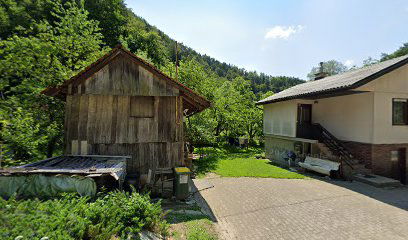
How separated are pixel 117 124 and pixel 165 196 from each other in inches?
153

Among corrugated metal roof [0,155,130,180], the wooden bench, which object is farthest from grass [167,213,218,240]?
the wooden bench

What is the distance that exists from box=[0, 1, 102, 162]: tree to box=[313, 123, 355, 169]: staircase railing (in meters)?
17.4

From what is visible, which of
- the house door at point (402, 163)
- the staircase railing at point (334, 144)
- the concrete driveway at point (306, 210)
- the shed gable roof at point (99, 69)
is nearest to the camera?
the concrete driveway at point (306, 210)

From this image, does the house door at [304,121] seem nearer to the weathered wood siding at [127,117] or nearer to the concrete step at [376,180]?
the concrete step at [376,180]

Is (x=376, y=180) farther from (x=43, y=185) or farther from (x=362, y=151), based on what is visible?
(x=43, y=185)

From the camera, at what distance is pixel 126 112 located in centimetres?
891

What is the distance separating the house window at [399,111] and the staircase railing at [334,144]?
3452mm

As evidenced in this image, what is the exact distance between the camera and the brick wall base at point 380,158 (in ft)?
42.6

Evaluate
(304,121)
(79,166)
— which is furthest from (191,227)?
(304,121)

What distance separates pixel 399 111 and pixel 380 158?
3.62 metres

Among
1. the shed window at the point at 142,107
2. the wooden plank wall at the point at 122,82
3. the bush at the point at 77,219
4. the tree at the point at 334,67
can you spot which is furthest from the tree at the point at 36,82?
the tree at the point at 334,67

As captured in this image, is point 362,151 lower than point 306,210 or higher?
higher

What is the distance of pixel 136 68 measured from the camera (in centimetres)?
869

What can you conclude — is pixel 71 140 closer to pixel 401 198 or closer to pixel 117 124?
pixel 117 124
